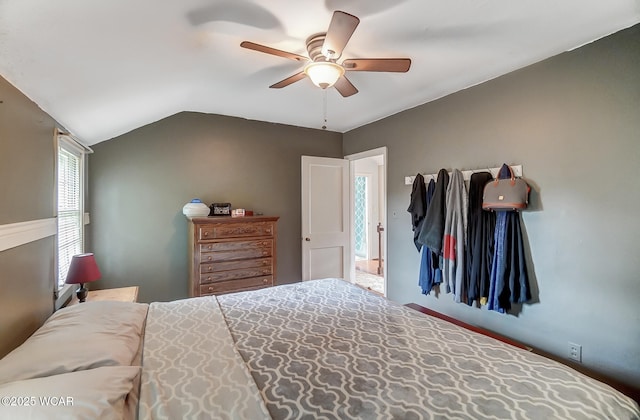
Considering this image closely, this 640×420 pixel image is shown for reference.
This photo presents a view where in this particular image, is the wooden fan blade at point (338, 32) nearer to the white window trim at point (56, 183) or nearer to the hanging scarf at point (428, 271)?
the hanging scarf at point (428, 271)

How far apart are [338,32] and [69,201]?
8.61 ft

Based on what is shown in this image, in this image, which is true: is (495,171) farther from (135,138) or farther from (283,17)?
(135,138)

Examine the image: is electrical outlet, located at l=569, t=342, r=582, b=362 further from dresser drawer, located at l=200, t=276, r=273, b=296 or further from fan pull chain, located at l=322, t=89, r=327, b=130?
fan pull chain, located at l=322, t=89, r=327, b=130

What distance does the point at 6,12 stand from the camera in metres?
1.02

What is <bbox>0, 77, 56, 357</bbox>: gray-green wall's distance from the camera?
1349 mm

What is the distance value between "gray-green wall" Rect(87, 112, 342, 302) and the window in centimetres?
28

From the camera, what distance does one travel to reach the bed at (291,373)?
1009 millimetres

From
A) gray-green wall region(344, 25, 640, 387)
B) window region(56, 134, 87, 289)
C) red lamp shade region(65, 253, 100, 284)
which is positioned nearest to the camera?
gray-green wall region(344, 25, 640, 387)

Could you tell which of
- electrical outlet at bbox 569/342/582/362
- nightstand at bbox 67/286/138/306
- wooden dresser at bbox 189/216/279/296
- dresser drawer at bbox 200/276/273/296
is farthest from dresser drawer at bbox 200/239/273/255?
electrical outlet at bbox 569/342/582/362

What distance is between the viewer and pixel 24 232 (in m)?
1.53

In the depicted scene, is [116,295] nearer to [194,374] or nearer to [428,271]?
[194,374]

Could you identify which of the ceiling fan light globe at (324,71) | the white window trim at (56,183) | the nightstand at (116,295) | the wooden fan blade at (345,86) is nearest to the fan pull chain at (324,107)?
the wooden fan blade at (345,86)

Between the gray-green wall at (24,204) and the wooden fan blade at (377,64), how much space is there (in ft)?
5.61

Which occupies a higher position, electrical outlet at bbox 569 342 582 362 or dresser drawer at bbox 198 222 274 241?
dresser drawer at bbox 198 222 274 241
